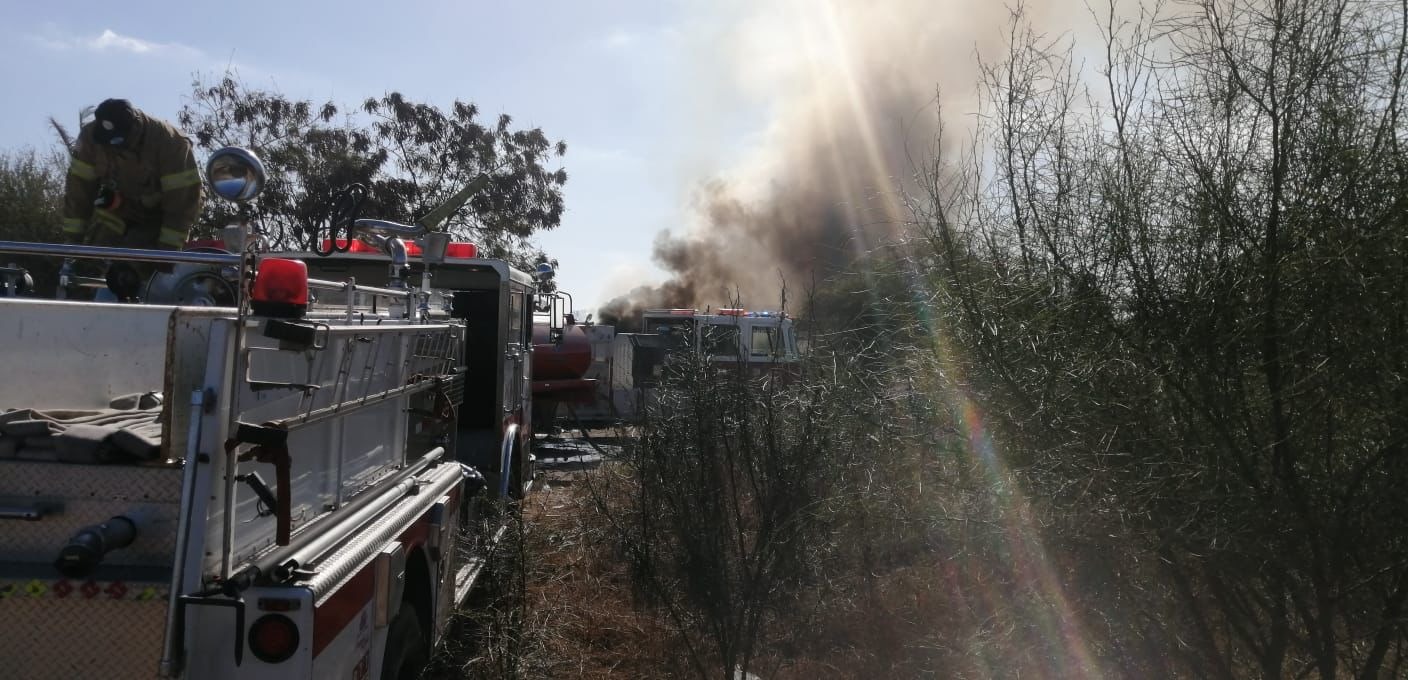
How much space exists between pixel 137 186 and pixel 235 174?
49.5 inches

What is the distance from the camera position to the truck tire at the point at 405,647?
3805 millimetres

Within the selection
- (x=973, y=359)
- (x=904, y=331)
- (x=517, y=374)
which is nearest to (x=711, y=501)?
(x=904, y=331)

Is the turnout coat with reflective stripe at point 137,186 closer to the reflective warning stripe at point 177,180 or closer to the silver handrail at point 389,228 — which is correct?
the reflective warning stripe at point 177,180

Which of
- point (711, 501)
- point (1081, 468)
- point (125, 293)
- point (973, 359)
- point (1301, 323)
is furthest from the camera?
point (711, 501)

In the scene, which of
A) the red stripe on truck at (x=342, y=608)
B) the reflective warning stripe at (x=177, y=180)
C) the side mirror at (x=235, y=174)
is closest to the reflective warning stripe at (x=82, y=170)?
the reflective warning stripe at (x=177, y=180)

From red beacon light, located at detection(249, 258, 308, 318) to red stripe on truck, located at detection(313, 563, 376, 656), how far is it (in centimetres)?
80

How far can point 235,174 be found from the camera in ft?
10.6

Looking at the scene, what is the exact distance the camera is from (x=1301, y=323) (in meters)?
2.90

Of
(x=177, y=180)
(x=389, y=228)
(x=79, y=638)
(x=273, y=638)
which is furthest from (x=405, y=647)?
(x=389, y=228)

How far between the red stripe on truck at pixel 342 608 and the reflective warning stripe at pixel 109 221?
1.98 m

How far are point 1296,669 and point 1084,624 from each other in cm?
68

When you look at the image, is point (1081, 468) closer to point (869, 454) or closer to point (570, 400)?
point (869, 454)

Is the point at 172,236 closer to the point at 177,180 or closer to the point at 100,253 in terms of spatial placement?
the point at 177,180

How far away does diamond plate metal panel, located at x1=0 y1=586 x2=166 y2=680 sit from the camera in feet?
8.14
